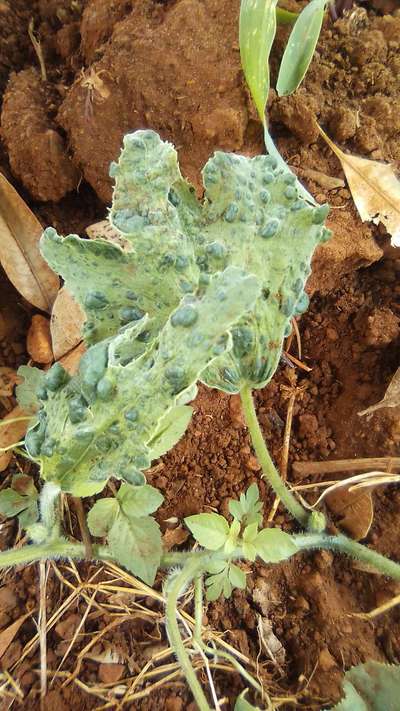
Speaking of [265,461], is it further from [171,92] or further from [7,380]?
[171,92]

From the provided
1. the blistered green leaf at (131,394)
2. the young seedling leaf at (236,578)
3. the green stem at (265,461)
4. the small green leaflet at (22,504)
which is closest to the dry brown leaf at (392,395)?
the green stem at (265,461)

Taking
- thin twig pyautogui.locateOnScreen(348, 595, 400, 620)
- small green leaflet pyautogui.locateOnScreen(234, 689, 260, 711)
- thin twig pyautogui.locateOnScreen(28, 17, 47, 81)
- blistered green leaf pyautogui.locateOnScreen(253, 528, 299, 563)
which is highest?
thin twig pyautogui.locateOnScreen(28, 17, 47, 81)

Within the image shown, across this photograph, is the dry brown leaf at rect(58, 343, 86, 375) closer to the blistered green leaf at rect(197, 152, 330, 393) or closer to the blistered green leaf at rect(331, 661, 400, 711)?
the blistered green leaf at rect(197, 152, 330, 393)

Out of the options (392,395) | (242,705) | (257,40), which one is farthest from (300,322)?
(242,705)

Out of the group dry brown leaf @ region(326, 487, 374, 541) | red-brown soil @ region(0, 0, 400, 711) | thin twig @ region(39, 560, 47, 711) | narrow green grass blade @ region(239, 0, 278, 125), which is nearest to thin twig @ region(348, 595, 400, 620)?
red-brown soil @ region(0, 0, 400, 711)

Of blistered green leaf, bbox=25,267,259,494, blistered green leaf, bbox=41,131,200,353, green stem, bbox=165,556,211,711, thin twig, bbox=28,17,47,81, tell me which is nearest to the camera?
blistered green leaf, bbox=25,267,259,494

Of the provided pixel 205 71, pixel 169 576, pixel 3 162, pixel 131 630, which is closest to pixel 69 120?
pixel 3 162

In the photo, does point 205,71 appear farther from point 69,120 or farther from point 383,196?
point 383,196
